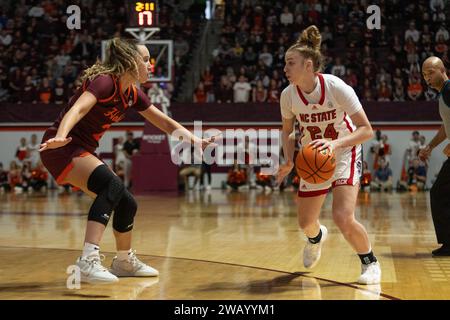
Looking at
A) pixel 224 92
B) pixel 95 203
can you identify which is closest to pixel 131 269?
pixel 95 203

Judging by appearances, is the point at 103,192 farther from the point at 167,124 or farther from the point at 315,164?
the point at 315,164

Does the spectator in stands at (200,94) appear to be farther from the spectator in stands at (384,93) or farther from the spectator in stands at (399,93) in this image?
the spectator in stands at (399,93)

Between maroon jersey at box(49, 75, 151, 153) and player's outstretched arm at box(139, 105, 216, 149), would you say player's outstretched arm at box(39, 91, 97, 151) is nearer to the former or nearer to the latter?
maroon jersey at box(49, 75, 151, 153)

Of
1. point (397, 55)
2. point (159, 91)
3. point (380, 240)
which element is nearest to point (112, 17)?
point (159, 91)

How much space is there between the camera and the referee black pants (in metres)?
7.35

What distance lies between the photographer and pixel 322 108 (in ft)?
18.7

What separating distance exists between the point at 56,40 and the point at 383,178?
36.3 feet

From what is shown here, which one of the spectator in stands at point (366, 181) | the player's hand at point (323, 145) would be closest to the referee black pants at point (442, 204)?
the player's hand at point (323, 145)

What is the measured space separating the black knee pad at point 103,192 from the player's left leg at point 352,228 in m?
1.59

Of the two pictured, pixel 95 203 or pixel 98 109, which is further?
pixel 98 109

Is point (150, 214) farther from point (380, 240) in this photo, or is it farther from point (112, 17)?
point (112, 17)

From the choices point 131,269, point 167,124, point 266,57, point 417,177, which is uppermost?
point 266,57

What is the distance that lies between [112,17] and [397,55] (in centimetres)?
920

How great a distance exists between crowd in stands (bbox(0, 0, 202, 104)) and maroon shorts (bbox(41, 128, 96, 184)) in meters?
16.8
